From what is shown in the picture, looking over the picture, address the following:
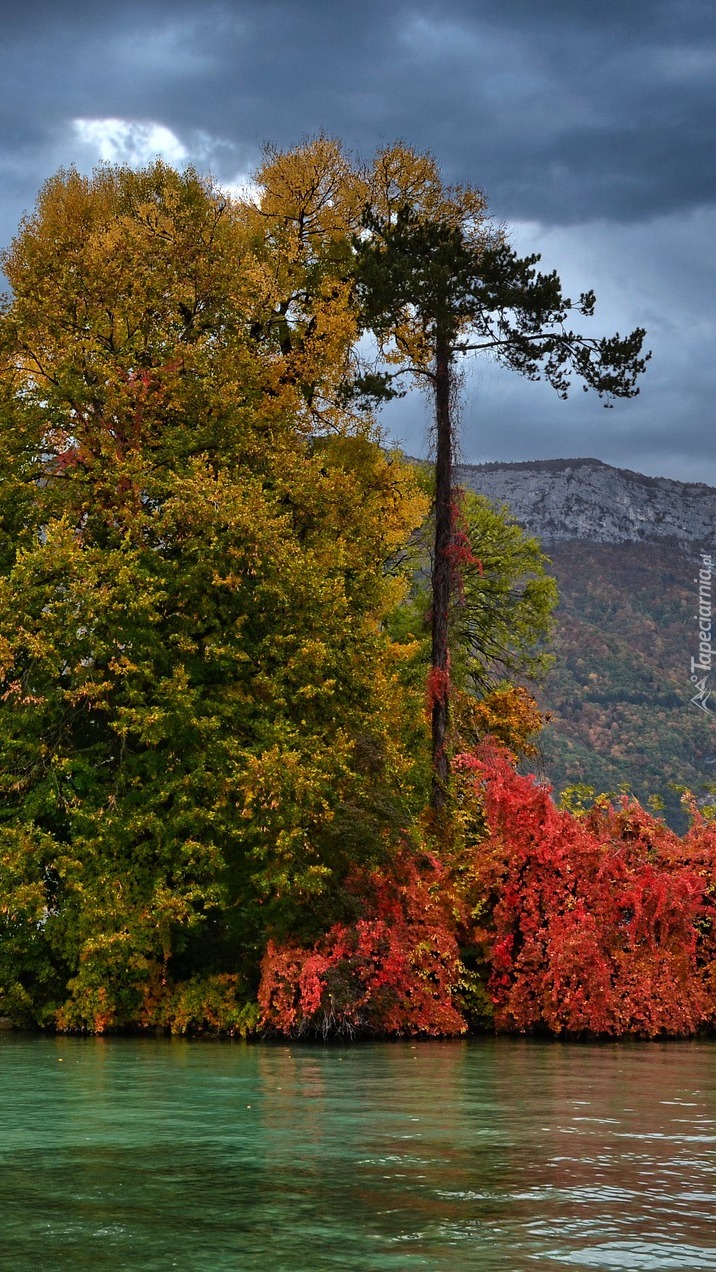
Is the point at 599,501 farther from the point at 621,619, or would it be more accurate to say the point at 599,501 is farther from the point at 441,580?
the point at 441,580

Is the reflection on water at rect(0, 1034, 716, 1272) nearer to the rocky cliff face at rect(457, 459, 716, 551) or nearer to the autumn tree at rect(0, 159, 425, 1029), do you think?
the autumn tree at rect(0, 159, 425, 1029)

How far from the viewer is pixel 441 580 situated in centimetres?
3534

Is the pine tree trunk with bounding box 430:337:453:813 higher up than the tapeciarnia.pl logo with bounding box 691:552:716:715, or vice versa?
the tapeciarnia.pl logo with bounding box 691:552:716:715

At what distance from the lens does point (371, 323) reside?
121 feet

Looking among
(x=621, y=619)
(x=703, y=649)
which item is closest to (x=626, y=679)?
(x=703, y=649)

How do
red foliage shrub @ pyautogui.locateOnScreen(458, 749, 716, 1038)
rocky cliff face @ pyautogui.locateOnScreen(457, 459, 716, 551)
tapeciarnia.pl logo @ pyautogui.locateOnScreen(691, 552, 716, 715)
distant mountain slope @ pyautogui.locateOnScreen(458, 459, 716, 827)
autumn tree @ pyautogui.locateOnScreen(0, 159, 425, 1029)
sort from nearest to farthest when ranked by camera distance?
1. autumn tree @ pyautogui.locateOnScreen(0, 159, 425, 1029)
2. red foliage shrub @ pyautogui.locateOnScreen(458, 749, 716, 1038)
3. distant mountain slope @ pyautogui.locateOnScreen(458, 459, 716, 827)
4. tapeciarnia.pl logo @ pyautogui.locateOnScreen(691, 552, 716, 715)
5. rocky cliff face @ pyautogui.locateOnScreen(457, 459, 716, 551)

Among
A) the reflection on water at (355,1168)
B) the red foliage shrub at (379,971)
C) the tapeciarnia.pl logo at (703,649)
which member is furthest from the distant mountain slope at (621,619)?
the reflection on water at (355,1168)

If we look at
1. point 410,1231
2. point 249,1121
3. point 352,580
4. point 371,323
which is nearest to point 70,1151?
point 249,1121

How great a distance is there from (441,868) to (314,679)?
443 centimetres

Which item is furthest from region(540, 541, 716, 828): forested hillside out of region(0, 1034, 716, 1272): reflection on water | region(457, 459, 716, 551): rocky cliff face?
region(0, 1034, 716, 1272): reflection on water

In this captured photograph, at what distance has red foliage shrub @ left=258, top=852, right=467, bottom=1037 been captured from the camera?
26094 millimetres

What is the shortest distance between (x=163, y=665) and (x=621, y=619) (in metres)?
114

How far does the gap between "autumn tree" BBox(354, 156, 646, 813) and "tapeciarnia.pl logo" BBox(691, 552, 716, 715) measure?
260 feet

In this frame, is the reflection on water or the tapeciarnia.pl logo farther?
the tapeciarnia.pl logo
